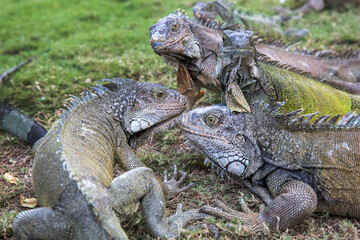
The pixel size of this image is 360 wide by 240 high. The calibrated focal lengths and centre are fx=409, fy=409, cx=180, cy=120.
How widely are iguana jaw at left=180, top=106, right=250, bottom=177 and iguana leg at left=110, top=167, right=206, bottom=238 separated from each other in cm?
65

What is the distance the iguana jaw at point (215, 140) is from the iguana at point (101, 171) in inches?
17.1

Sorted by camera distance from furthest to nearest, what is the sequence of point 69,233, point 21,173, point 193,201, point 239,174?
point 21,173 < point 193,201 < point 239,174 < point 69,233

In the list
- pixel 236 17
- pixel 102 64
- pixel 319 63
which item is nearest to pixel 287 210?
pixel 319 63

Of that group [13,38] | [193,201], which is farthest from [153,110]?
[13,38]

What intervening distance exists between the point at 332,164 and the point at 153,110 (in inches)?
71.1

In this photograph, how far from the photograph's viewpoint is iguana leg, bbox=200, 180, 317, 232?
335cm

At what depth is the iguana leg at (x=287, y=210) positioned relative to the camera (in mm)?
3353

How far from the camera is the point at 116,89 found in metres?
4.44

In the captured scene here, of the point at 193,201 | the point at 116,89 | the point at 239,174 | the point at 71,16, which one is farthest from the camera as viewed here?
the point at 71,16

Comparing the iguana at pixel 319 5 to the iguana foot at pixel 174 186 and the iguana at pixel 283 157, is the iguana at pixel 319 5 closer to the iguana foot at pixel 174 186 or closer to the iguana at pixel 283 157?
the iguana at pixel 283 157

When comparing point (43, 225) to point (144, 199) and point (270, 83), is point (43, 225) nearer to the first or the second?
point (144, 199)

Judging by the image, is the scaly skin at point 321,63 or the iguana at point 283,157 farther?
the scaly skin at point 321,63

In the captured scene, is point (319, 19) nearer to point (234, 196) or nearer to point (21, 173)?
point (234, 196)

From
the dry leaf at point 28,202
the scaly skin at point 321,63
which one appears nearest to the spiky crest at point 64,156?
the dry leaf at point 28,202
